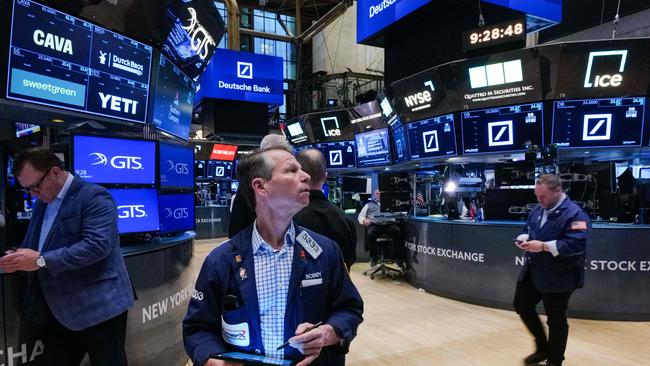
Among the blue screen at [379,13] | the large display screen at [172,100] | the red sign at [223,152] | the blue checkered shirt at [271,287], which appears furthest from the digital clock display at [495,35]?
the red sign at [223,152]

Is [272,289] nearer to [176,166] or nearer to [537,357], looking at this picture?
[176,166]

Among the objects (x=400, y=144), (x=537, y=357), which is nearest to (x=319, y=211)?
(x=537, y=357)

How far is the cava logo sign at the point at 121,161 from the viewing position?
3275 millimetres

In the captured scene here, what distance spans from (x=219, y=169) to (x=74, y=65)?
9.59m

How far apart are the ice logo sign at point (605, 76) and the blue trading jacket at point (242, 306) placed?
18.5 ft

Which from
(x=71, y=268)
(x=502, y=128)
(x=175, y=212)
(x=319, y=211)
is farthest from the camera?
(x=502, y=128)

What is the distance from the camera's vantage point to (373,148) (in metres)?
9.73

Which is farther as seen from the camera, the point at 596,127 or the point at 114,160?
the point at 596,127

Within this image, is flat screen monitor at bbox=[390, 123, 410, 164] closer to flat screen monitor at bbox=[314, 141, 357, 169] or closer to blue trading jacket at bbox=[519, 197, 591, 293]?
flat screen monitor at bbox=[314, 141, 357, 169]

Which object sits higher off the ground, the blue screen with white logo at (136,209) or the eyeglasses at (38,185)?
the eyeglasses at (38,185)

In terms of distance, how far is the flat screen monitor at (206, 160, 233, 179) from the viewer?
12602 millimetres

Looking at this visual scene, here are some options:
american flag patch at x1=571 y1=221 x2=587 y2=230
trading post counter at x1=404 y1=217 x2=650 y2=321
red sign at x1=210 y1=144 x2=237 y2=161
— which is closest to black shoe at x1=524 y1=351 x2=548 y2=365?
american flag patch at x1=571 y1=221 x2=587 y2=230

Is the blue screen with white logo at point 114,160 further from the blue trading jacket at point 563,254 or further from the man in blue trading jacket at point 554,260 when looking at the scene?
the blue trading jacket at point 563,254

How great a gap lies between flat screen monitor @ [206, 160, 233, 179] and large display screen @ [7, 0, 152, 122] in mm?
8810
